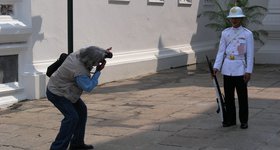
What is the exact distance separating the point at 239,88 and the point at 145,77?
6435 mm

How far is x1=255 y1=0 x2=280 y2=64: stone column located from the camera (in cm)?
1647

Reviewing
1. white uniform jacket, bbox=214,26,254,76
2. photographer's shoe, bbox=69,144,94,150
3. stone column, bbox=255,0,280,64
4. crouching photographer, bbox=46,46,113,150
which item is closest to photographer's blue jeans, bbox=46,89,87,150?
crouching photographer, bbox=46,46,113,150

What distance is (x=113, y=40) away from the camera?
12758 mm

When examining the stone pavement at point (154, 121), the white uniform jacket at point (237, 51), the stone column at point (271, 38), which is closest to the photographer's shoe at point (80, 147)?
the stone pavement at point (154, 121)

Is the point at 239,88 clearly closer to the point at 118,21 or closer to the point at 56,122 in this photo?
the point at 56,122

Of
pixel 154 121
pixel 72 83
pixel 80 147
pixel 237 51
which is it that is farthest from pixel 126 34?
pixel 72 83

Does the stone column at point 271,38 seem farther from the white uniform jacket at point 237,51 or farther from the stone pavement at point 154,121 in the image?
the white uniform jacket at point 237,51

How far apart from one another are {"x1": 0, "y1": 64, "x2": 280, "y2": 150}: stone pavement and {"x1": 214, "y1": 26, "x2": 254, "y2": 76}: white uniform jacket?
0.90 m

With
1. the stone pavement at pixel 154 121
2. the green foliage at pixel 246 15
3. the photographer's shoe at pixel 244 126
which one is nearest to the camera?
the stone pavement at pixel 154 121

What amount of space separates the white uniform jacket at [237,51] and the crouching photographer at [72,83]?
83.7 inches

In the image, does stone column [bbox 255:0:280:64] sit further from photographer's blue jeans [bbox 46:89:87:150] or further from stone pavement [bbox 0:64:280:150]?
photographer's blue jeans [bbox 46:89:87:150]

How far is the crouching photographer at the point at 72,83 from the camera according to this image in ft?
18.7

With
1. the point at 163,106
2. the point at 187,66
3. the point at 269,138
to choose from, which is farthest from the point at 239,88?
the point at 187,66

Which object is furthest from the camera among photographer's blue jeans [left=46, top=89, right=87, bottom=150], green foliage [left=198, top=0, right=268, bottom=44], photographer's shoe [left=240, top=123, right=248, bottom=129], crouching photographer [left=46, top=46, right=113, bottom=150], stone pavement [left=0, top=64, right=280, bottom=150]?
green foliage [left=198, top=0, right=268, bottom=44]
